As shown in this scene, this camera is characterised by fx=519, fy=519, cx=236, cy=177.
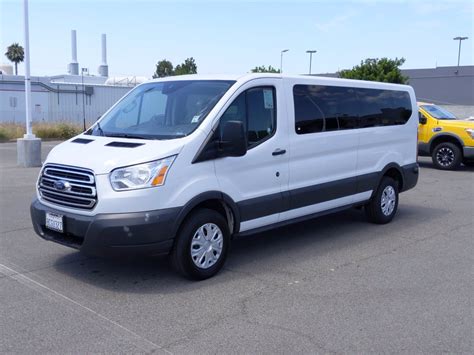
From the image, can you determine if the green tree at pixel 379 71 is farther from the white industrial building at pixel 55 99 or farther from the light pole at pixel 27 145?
the light pole at pixel 27 145

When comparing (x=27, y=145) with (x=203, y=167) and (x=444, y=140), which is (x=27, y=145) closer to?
(x=203, y=167)

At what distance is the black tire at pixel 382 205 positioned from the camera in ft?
25.9

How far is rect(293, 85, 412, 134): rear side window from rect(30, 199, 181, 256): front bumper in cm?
226

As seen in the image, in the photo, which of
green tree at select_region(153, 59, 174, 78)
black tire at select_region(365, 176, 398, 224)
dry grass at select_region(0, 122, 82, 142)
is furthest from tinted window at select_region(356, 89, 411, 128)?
green tree at select_region(153, 59, 174, 78)

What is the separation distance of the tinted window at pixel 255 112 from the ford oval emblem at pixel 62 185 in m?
1.70

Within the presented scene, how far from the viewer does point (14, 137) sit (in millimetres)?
24172

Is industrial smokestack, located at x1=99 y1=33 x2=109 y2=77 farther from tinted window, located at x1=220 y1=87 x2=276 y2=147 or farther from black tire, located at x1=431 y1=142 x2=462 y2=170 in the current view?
tinted window, located at x1=220 y1=87 x2=276 y2=147

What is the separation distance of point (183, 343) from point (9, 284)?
222 cm

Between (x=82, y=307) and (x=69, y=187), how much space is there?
1199mm

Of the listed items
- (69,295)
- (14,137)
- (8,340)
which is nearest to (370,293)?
(69,295)

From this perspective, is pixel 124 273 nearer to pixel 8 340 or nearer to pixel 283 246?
pixel 8 340

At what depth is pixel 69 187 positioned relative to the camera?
5.10 m

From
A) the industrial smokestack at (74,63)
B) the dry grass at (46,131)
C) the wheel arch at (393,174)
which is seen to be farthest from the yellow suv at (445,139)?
the industrial smokestack at (74,63)

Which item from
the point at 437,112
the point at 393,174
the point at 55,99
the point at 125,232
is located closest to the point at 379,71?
the point at 437,112
